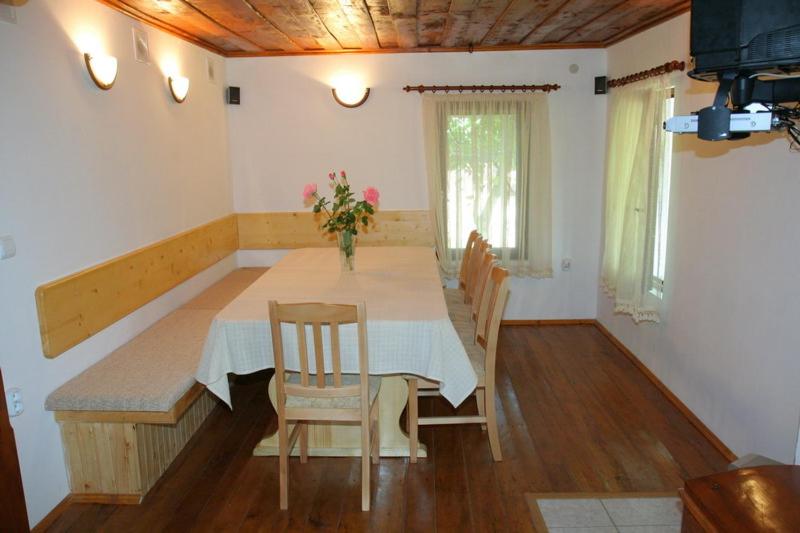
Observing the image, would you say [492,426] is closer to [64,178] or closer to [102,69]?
[64,178]

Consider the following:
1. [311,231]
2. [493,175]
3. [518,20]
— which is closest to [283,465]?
[311,231]

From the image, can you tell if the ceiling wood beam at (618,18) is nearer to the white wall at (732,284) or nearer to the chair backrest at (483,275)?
the white wall at (732,284)

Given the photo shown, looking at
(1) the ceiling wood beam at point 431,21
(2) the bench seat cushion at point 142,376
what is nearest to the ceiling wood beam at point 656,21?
(1) the ceiling wood beam at point 431,21

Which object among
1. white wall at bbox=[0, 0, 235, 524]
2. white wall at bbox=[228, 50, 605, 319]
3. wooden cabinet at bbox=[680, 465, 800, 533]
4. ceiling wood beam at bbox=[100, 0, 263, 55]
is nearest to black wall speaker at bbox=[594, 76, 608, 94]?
white wall at bbox=[228, 50, 605, 319]

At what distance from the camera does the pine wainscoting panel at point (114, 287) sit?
2.57 meters

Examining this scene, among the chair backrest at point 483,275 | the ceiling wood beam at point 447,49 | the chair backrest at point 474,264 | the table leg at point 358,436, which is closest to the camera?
the table leg at point 358,436

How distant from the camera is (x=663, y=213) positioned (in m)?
3.72

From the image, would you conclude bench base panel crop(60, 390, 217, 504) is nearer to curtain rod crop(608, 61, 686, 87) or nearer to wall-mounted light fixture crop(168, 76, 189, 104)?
wall-mounted light fixture crop(168, 76, 189, 104)

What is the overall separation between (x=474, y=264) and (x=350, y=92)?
6.27 feet

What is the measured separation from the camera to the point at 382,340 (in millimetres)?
2643

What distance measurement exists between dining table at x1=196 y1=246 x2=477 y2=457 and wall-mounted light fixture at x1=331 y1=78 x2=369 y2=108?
6.38ft

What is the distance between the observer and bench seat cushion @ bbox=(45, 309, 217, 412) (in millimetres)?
2543

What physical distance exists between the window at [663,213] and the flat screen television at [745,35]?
6.16 ft

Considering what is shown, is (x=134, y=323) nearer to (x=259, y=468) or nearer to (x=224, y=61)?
(x=259, y=468)
